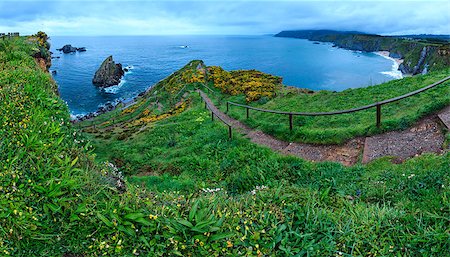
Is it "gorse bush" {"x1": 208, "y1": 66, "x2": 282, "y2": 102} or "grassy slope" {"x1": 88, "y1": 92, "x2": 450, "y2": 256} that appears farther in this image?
"gorse bush" {"x1": 208, "y1": 66, "x2": 282, "y2": 102}

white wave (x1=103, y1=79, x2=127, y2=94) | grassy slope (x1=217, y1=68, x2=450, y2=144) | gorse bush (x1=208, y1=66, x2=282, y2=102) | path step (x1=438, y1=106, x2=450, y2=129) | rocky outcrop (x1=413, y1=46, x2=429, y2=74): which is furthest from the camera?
rocky outcrop (x1=413, y1=46, x2=429, y2=74)

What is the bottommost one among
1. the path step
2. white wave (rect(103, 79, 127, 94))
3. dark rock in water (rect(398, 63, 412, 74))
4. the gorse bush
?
white wave (rect(103, 79, 127, 94))

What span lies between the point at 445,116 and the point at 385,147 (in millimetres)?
2150

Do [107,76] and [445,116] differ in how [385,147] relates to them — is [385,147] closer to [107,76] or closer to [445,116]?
[445,116]

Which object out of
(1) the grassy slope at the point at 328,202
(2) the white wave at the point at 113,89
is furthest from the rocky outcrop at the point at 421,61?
(1) the grassy slope at the point at 328,202

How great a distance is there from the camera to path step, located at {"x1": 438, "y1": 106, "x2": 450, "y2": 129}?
824 centimetres

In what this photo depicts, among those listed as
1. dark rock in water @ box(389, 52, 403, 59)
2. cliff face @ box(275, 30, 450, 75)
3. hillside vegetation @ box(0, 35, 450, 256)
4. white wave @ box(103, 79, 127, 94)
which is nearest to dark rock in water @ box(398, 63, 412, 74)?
cliff face @ box(275, 30, 450, 75)

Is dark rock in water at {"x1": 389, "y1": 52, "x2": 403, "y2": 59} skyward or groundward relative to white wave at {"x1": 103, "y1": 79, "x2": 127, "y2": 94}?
skyward

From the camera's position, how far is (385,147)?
832 cm

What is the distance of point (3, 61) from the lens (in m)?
9.89

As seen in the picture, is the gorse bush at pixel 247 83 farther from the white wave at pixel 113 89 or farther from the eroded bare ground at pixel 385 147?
the white wave at pixel 113 89

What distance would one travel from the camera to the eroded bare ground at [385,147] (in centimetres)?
781

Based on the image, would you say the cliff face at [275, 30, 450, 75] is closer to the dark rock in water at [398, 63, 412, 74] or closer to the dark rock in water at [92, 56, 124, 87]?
the dark rock in water at [398, 63, 412, 74]

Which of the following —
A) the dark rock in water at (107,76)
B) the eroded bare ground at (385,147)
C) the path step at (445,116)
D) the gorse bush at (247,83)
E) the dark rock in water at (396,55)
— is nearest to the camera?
the eroded bare ground at (385,147)
